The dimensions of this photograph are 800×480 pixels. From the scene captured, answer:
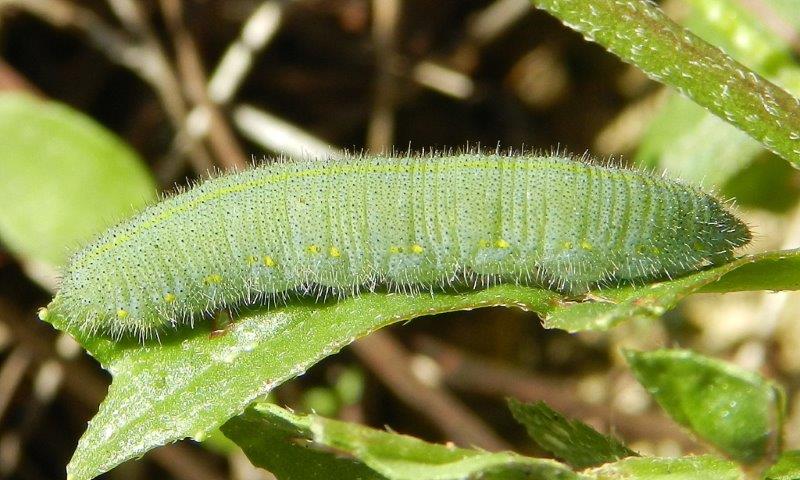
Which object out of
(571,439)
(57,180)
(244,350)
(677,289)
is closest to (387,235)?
(244,350)

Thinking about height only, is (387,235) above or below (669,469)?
below

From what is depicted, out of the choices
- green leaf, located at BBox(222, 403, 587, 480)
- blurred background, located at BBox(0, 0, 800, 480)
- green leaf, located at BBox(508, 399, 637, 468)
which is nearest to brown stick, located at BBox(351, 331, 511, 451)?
blurred background, located at BBox(0, 0, 800, 480)

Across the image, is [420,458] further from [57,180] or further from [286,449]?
[57,180]

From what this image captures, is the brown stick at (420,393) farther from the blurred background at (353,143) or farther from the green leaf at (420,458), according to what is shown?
the green leaf at (420,458)

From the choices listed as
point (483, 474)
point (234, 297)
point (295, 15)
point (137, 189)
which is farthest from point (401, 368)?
point (483, 474)

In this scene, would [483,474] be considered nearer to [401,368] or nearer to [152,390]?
[152,390]

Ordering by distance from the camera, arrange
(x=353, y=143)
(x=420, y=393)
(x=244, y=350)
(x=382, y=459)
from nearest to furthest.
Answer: (x=382, y=459) < (x=244, y=350) < (x=420, y=393) < (x=353, y=143)

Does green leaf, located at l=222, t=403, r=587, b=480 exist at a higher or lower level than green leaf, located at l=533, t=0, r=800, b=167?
lower

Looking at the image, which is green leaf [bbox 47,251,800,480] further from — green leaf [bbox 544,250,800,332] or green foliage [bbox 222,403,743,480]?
green foliage [bbox 222,403,743,480]
